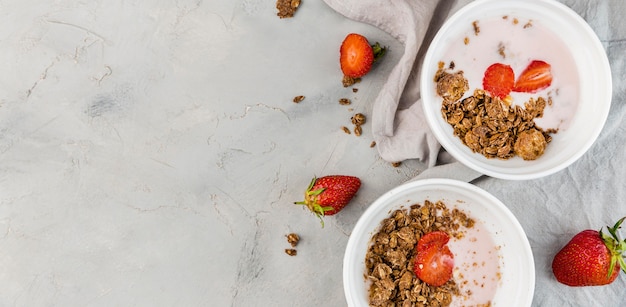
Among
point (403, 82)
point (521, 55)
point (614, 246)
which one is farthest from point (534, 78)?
point (614, 246)

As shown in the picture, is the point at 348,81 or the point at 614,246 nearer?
the point at 614,246

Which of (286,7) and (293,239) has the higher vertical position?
(286,7)

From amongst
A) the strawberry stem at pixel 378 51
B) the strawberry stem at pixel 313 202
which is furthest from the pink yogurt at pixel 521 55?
the strawberry stem at pixel 313 202

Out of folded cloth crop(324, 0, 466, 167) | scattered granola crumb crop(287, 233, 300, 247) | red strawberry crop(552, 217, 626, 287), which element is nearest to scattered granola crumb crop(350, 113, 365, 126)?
folded cloth crop(324, 0, 466, 167)

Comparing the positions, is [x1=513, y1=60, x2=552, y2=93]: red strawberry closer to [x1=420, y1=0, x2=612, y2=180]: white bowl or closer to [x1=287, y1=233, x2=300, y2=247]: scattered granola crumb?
[x1=420, y1=0, x2=612, y2=180]: white bowl

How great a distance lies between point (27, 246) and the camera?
1376mm

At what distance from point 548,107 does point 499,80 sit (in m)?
0.12

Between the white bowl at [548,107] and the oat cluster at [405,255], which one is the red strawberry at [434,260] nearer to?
the oat cluster at [405,255]

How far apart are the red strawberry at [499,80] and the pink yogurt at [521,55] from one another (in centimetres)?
1

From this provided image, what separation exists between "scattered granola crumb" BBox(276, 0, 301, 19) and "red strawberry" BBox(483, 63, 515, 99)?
424mm

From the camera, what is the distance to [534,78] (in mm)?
1230

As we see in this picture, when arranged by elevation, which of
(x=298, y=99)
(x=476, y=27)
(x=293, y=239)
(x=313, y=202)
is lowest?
(x=293, y=239)

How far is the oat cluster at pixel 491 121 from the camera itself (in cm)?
124

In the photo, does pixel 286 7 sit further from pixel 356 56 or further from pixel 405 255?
pixel 405 255
